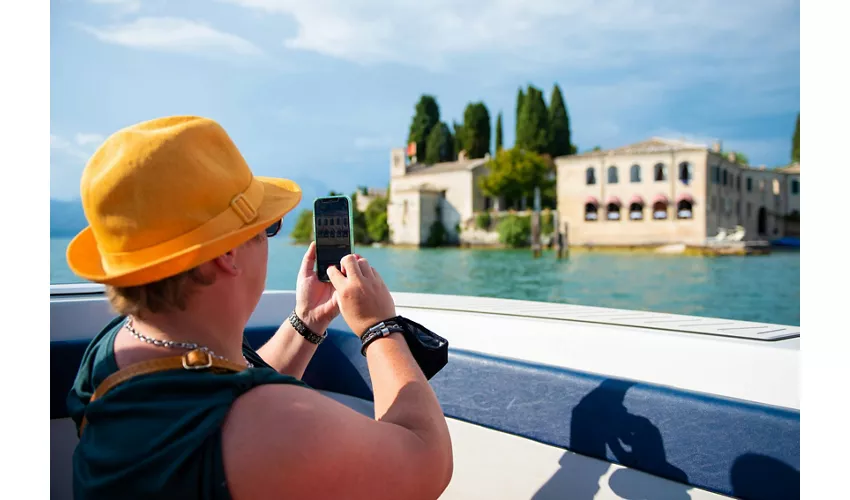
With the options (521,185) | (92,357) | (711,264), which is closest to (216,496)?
(92,357)

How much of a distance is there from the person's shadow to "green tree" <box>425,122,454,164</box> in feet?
158

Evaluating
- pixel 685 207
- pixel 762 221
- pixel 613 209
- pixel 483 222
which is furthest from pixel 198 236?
pixel 762 221

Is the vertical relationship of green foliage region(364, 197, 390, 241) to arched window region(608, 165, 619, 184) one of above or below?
below

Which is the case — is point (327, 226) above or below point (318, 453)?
above

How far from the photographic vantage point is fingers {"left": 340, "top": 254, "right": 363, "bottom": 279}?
0.70 meters

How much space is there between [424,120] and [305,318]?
49.9 metres

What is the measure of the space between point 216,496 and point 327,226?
0.40 metres

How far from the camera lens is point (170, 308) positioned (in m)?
0.62

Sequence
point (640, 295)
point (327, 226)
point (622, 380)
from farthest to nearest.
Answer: point (640, 295)
point (622, 380)
point (327, 226)

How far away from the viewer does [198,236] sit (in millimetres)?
588

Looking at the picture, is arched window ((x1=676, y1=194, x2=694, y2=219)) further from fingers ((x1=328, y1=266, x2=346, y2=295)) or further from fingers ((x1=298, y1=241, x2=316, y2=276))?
fingers ((x1=328, y1=266, x2=346, y2=295))

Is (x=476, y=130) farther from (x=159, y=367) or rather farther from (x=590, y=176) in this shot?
(x=159, y=367)

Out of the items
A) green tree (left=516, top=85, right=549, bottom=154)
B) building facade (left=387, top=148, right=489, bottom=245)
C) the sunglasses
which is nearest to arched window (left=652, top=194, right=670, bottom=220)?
green tree (left=516, top=85, right=549, bottom=154)
